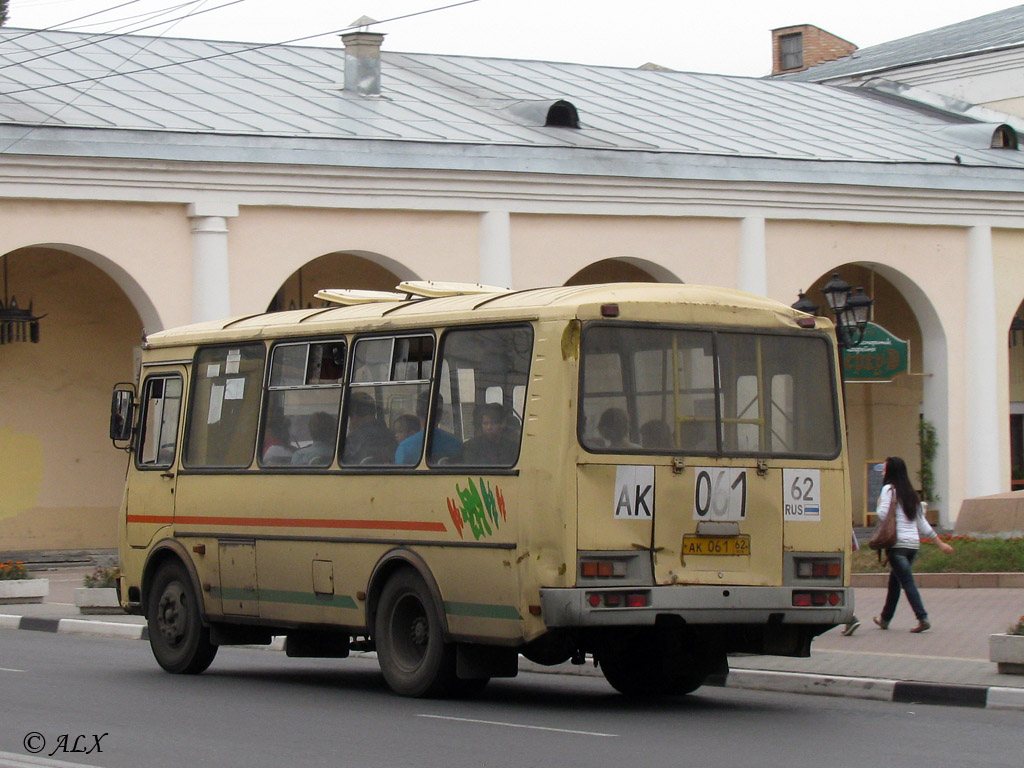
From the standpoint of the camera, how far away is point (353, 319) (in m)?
12.7

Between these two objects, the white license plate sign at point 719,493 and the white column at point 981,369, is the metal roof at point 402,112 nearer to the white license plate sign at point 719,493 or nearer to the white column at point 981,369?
the white column at point 981,369

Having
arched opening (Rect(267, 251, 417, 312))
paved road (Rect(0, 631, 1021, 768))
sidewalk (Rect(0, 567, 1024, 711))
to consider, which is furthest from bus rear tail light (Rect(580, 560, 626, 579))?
arched opening (Rect(267, 251, 417, 312))

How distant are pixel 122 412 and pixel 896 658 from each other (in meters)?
6.53

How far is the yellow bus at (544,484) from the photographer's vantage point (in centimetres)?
→ 1089

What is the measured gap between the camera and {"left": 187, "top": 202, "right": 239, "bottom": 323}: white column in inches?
1004

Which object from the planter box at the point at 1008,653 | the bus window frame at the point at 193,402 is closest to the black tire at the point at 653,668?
the planter box at the point at 1008,653

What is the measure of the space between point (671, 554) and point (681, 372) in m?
1.15

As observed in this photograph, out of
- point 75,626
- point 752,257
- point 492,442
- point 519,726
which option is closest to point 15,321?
point 75,626

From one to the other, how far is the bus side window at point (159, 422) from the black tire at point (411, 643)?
118 inches

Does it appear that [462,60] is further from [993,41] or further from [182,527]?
[182,527]

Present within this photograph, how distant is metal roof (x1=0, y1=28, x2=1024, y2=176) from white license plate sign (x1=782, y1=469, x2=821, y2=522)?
1561 centimetres

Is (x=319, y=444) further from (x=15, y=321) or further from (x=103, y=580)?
(x=15, y=321)

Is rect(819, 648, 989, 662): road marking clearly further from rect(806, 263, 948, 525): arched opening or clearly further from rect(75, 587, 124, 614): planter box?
rect(806, 263, 948, 525): arched opening

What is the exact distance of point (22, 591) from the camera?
70.0 ft
